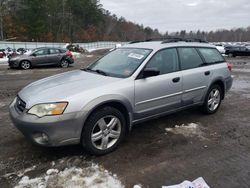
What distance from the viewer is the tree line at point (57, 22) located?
53.2 metres

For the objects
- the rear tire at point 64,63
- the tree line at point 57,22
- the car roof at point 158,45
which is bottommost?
the rear tire at point 64,63

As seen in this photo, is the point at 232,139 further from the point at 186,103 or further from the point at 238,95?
the point at 238,95

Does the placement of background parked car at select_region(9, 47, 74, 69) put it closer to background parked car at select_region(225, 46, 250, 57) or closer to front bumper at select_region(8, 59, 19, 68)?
front bumper at select_region(8, 59, 19, 68)

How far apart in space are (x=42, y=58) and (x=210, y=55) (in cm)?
1337

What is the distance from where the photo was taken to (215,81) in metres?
5.54

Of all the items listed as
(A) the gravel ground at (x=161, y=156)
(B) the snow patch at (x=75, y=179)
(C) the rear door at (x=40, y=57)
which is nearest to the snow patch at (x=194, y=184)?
(A) the gravel ground at (x=161, y=156)

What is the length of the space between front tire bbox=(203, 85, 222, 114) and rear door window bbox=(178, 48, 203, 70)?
0.69 m

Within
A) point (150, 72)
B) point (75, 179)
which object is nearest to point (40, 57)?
point (150, 72)

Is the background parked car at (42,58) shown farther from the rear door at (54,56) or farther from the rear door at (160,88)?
the rear door at (160,88)

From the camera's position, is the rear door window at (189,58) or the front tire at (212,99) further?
the front tire at (212,99)

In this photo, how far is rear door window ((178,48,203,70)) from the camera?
490 centimetres

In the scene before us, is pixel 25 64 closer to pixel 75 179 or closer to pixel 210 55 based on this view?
pixel 210 55

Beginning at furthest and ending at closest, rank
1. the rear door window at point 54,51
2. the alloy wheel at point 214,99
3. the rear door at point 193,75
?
the rear door window at point 54,51, the alloy wheel at point 214,99, the rear door at point 193,75

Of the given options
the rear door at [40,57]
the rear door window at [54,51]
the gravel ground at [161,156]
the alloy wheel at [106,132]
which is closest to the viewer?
the gravel ground at [161,156]
